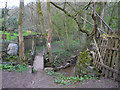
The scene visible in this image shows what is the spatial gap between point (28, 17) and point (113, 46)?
1256 centimetres

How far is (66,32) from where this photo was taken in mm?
10125

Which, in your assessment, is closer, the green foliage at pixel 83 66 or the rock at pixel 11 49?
the green foliage at pixel 83 66

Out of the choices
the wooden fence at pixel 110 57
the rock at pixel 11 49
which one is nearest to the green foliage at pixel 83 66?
the wooden fence at pixel 110 57

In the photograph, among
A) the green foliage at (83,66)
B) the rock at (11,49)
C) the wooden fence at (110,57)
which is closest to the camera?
the wooden fence at (110,57)

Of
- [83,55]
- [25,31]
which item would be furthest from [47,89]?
[25,31]

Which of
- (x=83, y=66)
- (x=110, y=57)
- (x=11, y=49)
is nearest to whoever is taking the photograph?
(x=110, y=57)

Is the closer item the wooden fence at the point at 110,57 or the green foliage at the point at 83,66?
the wooden fence at the point at 110,57

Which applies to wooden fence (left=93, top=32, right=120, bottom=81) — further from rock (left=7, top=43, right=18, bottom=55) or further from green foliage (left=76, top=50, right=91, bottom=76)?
rock (left=7, top=43, right=18, bottom=55)

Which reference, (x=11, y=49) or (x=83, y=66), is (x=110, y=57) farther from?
(x=11, y=49)

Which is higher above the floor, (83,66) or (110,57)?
(110,57)

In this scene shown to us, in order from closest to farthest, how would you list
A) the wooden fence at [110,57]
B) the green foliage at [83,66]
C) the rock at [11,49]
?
the wooden fence at [110,57]
the green foliage at [83,66]
the rock at [11,49]

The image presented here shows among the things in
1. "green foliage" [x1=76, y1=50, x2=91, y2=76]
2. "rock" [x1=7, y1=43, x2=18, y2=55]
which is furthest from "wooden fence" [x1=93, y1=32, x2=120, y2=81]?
"rock" [x1=7, y1=43, x2=18, y2=55]

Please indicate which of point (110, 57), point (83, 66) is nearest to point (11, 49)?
point (83, 66)

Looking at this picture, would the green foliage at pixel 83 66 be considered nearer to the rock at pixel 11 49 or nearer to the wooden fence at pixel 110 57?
the wooden fence at pixel 110 57
